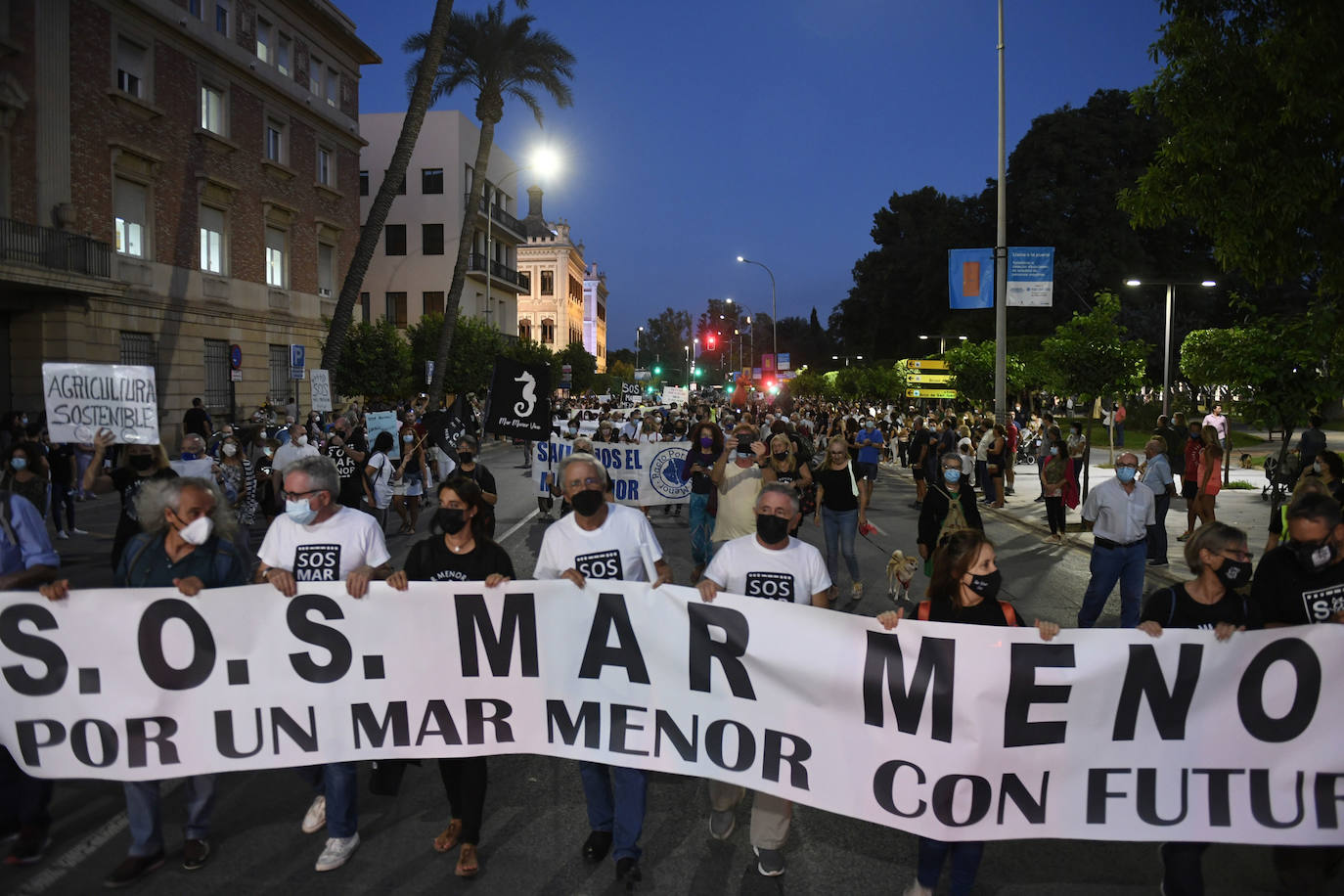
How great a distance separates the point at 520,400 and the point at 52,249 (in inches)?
675

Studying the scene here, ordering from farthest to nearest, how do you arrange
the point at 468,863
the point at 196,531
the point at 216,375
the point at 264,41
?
the point at 264,41 < the point at 216,375 < the point at 196,531 < the point at 468,863

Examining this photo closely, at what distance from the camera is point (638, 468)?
15.2 meters

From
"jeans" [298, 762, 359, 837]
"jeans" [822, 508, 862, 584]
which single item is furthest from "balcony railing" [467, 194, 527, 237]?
"jeans" [298, 762, 359, 837]

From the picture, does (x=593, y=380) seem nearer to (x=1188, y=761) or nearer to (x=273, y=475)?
(x=273, y=475)

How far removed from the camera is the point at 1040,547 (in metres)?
14.2

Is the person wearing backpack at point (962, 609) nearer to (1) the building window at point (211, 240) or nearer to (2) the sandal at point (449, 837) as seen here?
(2) the sandal at point (449, 837)

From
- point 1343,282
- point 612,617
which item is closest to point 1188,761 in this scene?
point 612,617

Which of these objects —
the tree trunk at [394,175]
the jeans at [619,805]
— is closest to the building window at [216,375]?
the tree trunk at [394,175]

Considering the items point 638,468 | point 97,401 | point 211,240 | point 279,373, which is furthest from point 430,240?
point 97,401

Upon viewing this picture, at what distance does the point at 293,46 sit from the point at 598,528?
34.1m

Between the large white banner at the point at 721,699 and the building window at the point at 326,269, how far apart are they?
33589 mm

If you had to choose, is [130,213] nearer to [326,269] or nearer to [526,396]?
[326,269]

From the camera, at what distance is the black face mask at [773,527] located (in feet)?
14.7

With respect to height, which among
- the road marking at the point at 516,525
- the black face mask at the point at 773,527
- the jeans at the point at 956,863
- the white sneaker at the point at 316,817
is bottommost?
the white sneaker at the point at 316,817
